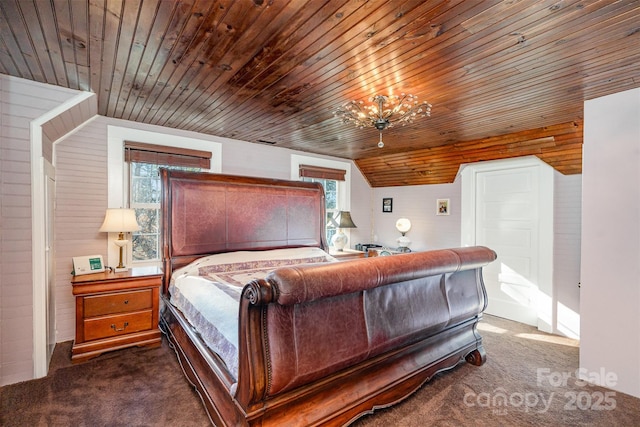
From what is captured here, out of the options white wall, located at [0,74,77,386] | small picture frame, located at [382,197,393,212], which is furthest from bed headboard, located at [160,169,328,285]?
small picture frame, located at [382,197,393,212]

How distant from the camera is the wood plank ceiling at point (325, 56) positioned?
4.81 feet

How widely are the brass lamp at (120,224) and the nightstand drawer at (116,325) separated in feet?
1.59

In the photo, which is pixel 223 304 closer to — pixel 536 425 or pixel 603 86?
pixel 536 425

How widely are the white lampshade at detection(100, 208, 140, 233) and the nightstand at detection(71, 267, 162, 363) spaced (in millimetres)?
419

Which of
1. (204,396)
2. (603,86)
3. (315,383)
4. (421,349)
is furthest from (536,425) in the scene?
(603,86)

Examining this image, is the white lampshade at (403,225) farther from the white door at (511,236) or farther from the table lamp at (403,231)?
the white door at (511,236)

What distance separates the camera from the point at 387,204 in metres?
5.43

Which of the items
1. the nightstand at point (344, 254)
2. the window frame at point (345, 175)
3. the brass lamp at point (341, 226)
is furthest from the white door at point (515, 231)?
the window frame at point (345, 175)

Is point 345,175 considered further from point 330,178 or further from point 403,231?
point 403,231

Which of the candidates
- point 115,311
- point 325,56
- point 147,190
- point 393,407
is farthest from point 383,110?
point 115,311

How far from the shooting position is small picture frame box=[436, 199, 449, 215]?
4.64 m

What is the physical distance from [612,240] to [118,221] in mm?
4259

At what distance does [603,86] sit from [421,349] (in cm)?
234

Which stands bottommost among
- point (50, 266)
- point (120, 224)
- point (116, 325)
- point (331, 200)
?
point (116, 325)
